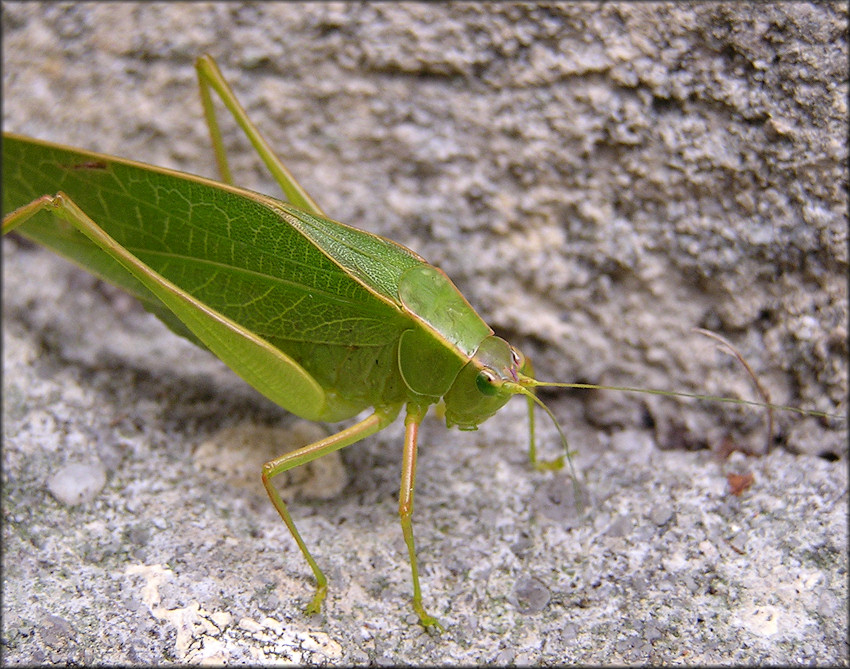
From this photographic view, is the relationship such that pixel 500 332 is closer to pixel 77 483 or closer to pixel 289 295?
pixel 289 295

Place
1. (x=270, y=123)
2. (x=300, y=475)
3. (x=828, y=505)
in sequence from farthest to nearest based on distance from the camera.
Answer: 1. (x=270, y=123)
2. (x=300, y=475)
3. (x=828, y=505)

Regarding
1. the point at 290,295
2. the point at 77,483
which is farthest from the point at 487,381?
the point at 77,483

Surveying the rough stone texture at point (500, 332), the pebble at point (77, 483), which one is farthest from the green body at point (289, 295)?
the pebble at point (77, 483)

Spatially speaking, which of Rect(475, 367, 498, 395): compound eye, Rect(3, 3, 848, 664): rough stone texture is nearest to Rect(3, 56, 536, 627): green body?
Rect(475, 367, 498, 395): compound eye

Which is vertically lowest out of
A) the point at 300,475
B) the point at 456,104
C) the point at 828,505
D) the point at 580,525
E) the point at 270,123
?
the point at 300,475

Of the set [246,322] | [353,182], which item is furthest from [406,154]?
[246,322]

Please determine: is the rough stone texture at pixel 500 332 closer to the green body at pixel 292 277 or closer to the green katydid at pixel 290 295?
the green katydid at pixel 290 295

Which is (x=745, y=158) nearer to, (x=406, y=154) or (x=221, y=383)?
(x=406, y=154)
